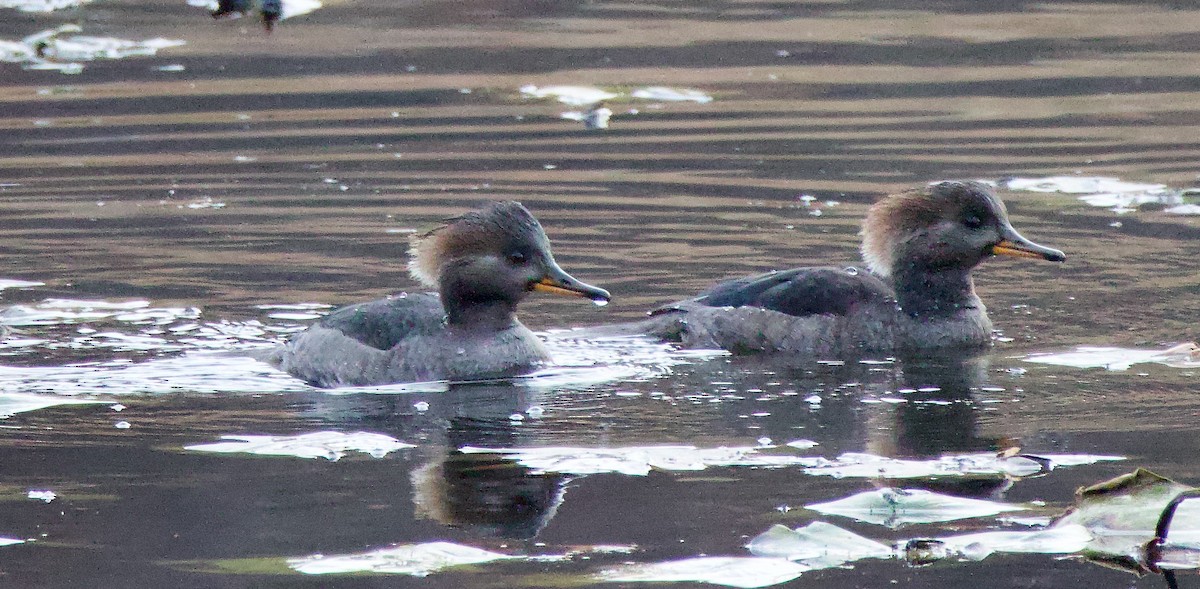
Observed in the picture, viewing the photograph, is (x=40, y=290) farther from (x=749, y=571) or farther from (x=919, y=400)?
(x=749, y=571)

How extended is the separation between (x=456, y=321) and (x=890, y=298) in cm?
228

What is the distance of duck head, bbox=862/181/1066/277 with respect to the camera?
30.7ft

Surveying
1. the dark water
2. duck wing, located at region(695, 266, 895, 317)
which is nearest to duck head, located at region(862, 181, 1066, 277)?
duck wing, located at region(695, 266, 895, 317)

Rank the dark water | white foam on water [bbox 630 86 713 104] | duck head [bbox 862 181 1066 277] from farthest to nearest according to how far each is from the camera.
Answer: white foam on water [bbox 630 86 713 104]
duck head [bbox 862 181 1066 277]
the dark water

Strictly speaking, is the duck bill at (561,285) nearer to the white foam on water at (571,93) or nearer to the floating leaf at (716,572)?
the floating leaf at (716,572)

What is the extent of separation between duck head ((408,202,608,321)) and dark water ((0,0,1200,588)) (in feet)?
1.48

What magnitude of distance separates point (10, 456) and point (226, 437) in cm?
80

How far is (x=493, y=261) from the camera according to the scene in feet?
28.3

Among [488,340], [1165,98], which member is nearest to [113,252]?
[488,340]

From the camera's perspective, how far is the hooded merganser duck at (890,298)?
9.20 meters

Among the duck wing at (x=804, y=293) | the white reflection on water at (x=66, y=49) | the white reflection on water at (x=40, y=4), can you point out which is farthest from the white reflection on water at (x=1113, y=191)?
the white reflection on water at (x=40, y=4)

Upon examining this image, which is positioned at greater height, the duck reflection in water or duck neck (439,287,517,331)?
the duck reflection in water

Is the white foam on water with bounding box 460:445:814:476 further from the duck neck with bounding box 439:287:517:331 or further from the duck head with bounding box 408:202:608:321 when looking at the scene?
the duck neck with bounding box 439:287:517:331

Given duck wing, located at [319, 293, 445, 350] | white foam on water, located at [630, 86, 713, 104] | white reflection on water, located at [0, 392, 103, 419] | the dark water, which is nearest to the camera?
the dark water
